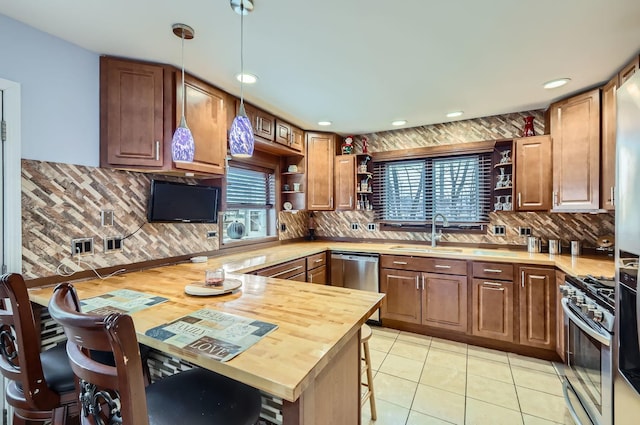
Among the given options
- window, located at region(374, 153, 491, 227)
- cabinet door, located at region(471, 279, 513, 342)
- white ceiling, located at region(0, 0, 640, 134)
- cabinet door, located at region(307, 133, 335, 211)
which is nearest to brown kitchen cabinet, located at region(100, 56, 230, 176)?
white ceiling, located at region(0, 0, 640, 134)

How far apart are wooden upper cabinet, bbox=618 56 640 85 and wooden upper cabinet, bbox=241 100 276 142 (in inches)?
112

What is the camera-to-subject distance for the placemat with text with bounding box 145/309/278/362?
38.5 inches

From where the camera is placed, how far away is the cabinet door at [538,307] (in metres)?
2.60

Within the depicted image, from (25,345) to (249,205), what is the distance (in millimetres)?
2490

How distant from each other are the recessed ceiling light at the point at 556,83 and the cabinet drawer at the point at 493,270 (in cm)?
162

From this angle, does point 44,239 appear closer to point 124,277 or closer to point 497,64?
point 124,277

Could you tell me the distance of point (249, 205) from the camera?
350 cm

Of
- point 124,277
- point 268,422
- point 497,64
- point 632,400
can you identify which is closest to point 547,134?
point 497,64

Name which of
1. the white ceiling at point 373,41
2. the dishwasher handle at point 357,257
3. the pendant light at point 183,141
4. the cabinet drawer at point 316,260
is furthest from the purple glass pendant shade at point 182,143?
the dishwasher handle at point 357,257

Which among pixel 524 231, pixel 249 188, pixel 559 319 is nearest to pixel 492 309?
pixel 559 319

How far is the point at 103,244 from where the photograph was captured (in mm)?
2062

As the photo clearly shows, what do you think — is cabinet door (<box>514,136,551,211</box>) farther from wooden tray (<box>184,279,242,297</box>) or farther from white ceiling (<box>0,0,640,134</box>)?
wooden tray (<box>184,279,242,297</box>)

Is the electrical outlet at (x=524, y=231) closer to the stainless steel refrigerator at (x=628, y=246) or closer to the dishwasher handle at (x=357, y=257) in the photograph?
the dishwasher handle at (x=357, y=257)

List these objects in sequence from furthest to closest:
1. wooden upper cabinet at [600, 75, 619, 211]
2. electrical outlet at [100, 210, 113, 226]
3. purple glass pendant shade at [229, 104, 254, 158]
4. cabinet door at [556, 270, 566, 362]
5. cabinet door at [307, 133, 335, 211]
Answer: cabinet door at [307, 133, 335, 211] < cabinet door at [556, 270, 566, 362] < wooden upper cabinet at [600, 75, 619, 211] < electrical outlet at [100, 210, 113, 226] < purple glass pendant shade at [229, 104, 254, 158]
